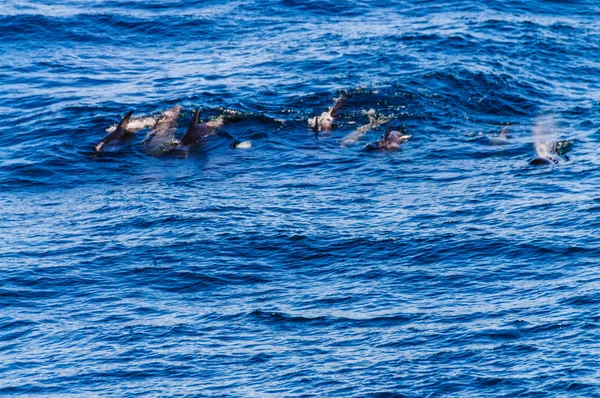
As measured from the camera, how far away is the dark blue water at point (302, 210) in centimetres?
1897

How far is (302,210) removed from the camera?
85.2 ft

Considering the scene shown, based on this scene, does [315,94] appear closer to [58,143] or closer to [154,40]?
[58,143]

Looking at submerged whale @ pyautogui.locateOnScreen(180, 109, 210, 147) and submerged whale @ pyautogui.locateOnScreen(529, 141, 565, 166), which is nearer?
submerged whale @ pyautogui.locateOnScreen(529, 141, 565, 166)

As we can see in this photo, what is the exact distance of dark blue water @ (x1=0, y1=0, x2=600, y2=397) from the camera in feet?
62.2

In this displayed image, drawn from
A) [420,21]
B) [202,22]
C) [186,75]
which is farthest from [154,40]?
[420,21]

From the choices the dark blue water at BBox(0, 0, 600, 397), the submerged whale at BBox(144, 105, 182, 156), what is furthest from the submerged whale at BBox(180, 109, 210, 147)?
the dark blue water at BBox(0, 0, 600, 397)

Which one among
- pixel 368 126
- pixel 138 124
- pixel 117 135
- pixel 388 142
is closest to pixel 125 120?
pixel 117 135

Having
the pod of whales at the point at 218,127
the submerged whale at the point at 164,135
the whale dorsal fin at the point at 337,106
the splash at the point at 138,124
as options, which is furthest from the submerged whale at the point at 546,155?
the splash at the point at 138,124

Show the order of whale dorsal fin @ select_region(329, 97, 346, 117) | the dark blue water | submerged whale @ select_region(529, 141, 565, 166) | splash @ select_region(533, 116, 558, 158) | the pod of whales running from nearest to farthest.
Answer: the dark blue water, submerged whale @ select_region(529, 141, 565, 166), splash @ select_region(533, 116, 558, 158), the pod of whales, whale dorsal fin @ select_region(329, 97, 346, 117)

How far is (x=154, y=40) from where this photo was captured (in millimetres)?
41594

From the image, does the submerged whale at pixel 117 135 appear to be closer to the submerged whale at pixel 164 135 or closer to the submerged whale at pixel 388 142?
the submerged whale at pixel 164 135

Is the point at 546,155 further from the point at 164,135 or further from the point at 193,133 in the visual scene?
the point at 164,135

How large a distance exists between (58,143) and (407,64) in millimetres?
11938

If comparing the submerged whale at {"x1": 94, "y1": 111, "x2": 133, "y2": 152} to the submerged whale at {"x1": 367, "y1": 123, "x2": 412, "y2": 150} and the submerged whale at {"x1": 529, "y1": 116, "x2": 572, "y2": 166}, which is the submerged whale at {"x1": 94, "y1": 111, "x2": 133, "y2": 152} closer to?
the submerged whale at {"x1": 367, "y1": 123, "x2": 412, "y2": 150}
